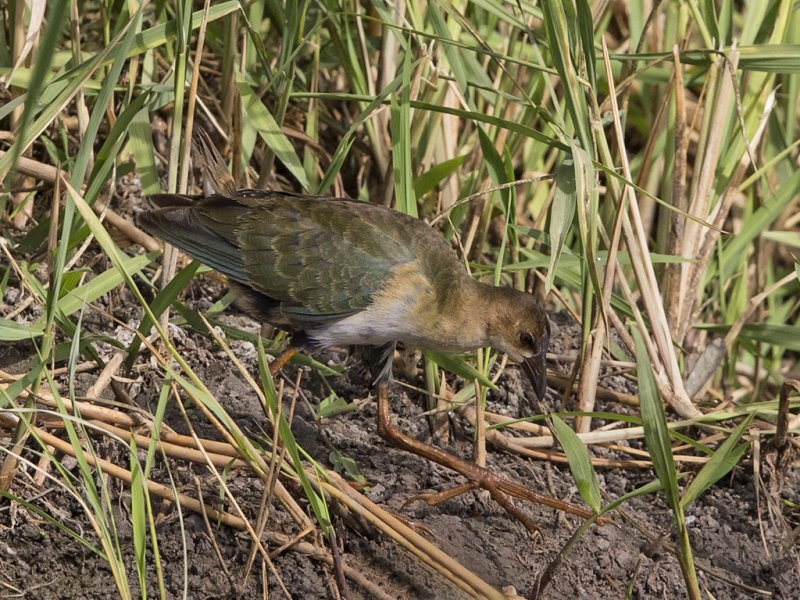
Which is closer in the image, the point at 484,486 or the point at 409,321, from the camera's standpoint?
the point at 484,486

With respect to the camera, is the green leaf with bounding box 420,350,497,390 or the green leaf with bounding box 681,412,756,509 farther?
the green leaf with bounding box 420,350,497,390

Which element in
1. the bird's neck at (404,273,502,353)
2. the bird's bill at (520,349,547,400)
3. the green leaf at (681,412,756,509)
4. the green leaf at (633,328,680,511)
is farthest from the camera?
the bird's bill at (520,349,547,400)

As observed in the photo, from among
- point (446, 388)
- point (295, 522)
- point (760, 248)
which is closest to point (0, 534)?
point (295, 522)

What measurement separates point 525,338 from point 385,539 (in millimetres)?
871

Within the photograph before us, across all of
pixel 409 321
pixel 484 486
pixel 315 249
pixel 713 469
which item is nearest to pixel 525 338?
pixel 409 321

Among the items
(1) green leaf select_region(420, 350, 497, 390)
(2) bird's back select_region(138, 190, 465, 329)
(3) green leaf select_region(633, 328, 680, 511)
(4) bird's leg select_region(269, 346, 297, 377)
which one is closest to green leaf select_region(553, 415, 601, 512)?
(3) green leaf select_region(633, 328, 680, 511)

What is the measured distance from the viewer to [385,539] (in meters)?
2.82

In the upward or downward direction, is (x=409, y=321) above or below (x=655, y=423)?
below

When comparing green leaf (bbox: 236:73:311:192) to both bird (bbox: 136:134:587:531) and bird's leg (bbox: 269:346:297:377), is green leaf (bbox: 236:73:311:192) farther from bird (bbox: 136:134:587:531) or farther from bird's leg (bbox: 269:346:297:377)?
bird's leg (bbox: 269:346:297:377)

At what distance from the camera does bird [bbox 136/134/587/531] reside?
323cm

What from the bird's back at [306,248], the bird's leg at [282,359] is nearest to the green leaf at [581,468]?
the bird's back at [306,248]

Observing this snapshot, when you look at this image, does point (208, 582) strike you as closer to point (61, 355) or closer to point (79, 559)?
point (79, 559)

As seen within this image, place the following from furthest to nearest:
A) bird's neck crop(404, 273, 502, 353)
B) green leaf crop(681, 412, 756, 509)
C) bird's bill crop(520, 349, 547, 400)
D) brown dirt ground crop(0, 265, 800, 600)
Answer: bird's bill crop(520, 349, 547, 400), bird's neck crop(404, 273, 502, 353), brown dirt ground crop(0, 265, 800, 600), green leaf crop(681, 412, 756, 509)

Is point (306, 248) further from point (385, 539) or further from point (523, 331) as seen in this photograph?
point (385, 539)
